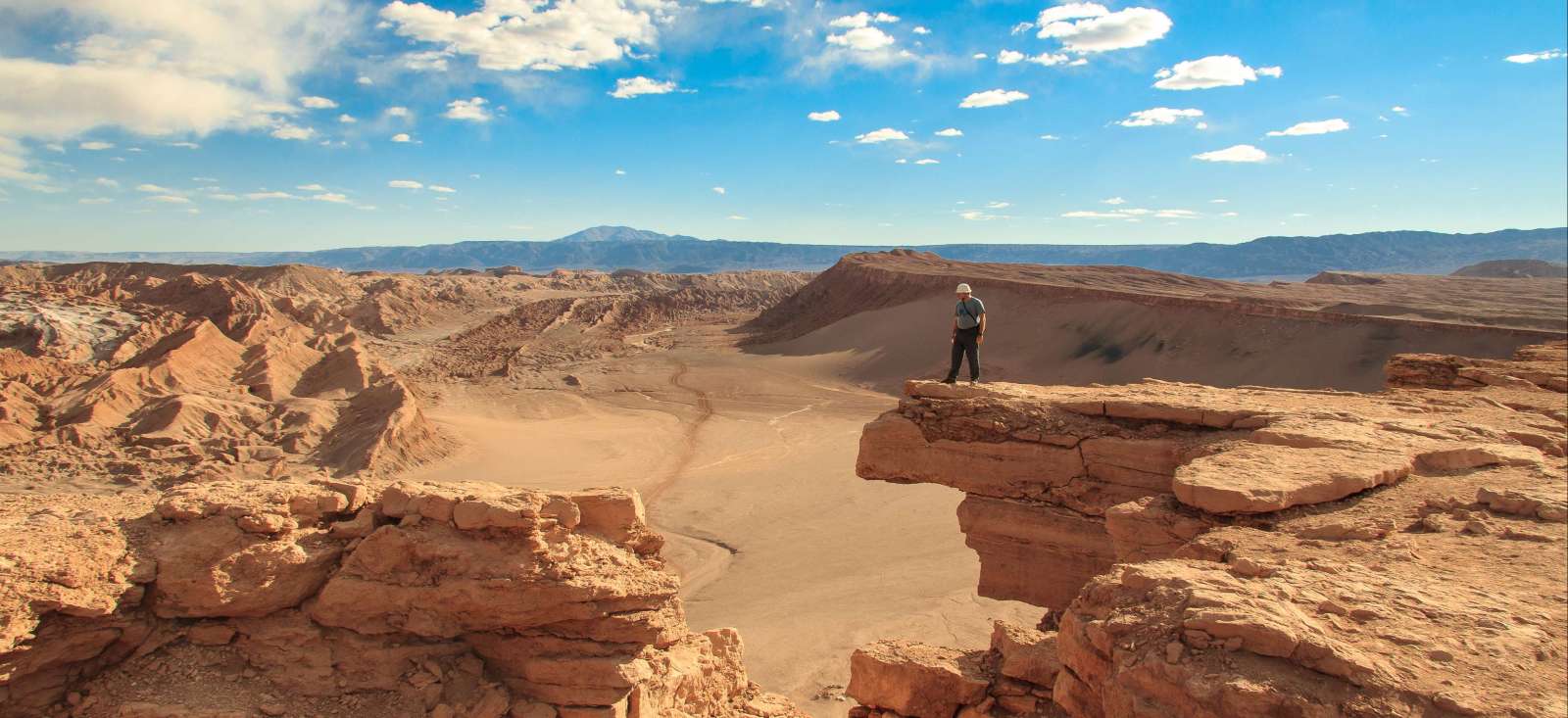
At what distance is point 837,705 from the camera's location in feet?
27.6

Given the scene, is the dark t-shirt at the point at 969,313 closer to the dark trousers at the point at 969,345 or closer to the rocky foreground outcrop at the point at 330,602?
the dark trousers at the point at 969,345

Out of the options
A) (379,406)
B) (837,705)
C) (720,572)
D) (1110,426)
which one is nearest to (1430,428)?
(1110,426)

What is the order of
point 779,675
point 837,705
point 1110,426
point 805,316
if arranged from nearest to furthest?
point 1110,426
point 837,705
point 779,675
point 805,316

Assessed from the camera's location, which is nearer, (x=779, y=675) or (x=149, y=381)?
(x=779, y=675)

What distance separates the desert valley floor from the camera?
1123cm

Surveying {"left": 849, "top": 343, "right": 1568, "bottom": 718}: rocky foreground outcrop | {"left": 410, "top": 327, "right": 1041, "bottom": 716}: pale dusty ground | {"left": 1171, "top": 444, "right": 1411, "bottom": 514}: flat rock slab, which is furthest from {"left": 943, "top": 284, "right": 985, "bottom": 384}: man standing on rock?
{"left": 410, "top": 327, "right": 1041, "bottom": 716}: pale dusty ground

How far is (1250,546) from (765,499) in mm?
12536

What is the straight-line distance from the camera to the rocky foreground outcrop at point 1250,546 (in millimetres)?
3307

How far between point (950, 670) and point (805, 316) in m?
39.1

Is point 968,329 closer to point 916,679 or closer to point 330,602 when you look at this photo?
point 916,679

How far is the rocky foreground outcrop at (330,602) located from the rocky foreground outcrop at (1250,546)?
2.50m

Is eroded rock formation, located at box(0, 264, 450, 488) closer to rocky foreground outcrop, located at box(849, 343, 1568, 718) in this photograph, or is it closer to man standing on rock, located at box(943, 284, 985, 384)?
man standing on rock, located at box(943, 284, 985, 384)

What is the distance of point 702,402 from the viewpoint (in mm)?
27297

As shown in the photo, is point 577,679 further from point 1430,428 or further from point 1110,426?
point 1430,428
